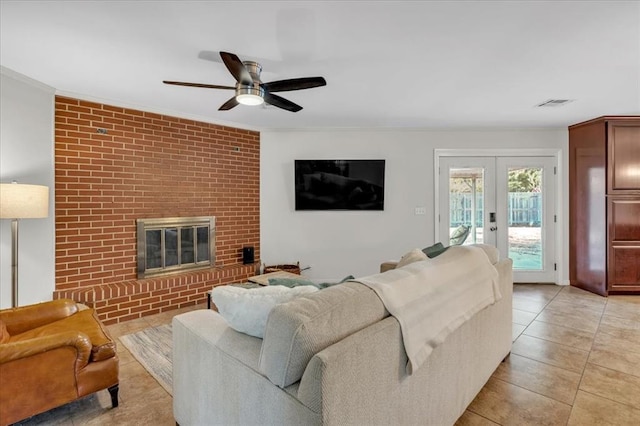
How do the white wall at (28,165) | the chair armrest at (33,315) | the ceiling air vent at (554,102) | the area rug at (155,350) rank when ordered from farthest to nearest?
1. the ceiling air vent at (554,102)
2. the white wall at (28,165)
3. the area rug at (155,350)
4. the chair armrest at (33,315)

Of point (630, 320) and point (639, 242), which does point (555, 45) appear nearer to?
point (630, 320)

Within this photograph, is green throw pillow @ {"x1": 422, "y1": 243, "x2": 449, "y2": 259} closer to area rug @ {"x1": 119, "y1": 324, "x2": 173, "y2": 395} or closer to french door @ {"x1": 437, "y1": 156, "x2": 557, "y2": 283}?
area rug @ {"x1": 119, "y1": 324, "x2": 173, "y2": 395}

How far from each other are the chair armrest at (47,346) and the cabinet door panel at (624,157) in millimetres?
5610

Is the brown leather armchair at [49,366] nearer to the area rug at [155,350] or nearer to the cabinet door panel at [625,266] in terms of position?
the area rug at [155,350]

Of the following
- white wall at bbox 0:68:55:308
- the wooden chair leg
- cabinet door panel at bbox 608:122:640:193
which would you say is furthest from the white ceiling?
the wooden chair leg

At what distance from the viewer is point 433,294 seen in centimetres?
154

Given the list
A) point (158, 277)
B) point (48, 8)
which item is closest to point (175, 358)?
point (48, 8)

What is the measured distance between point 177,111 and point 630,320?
540 centimetres

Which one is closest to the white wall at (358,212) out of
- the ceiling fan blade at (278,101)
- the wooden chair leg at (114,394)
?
the ceiling fan blade at (278,101)

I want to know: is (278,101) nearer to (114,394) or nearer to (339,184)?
(339,184)

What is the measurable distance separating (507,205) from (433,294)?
3.91 m

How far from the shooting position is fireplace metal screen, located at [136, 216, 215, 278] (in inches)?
143

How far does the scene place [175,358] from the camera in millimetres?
1691

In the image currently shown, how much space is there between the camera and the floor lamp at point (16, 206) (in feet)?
7.43
